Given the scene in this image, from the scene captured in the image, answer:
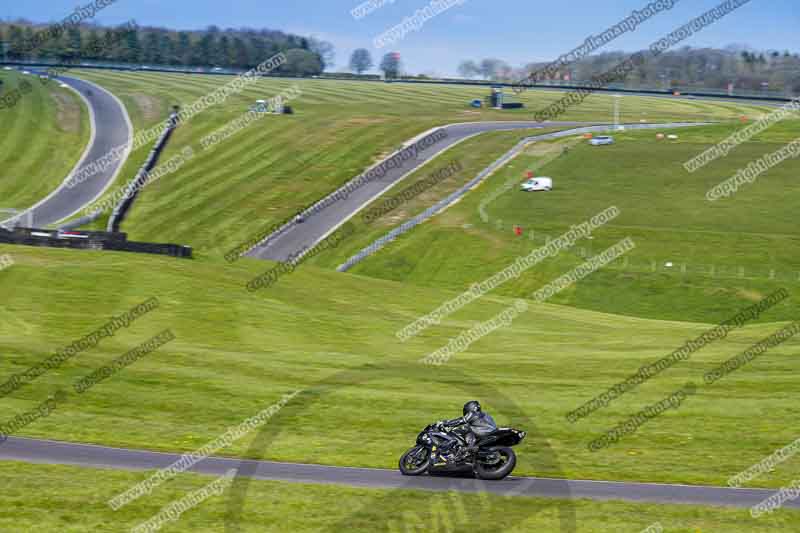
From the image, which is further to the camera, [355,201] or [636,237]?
[355,201]

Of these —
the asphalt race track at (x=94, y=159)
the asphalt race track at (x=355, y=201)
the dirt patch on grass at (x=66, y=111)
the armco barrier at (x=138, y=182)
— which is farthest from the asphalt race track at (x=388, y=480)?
the dirt patch on grass at (x=66, y=111)

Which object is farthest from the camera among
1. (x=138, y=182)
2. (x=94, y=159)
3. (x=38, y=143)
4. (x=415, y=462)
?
(x=38, y=143)

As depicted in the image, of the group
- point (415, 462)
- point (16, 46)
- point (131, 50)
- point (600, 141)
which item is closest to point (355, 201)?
Answer: point (600, 141)

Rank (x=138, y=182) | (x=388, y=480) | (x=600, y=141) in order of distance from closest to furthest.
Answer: (x=388, y=480)
(x=138, y=182)
(x=600, y=141)

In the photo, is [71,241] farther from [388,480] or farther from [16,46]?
[16,46]

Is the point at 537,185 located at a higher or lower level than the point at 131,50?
lower

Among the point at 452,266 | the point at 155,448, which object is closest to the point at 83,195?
the point at 452,266

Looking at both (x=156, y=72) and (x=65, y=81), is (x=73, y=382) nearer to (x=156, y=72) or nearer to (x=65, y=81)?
(x=65, y=81)
